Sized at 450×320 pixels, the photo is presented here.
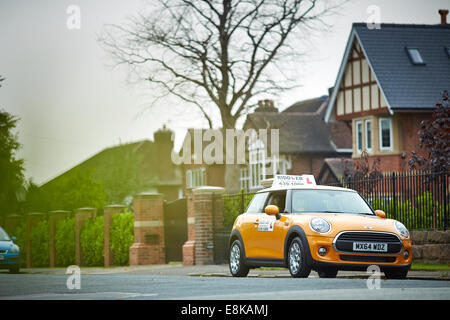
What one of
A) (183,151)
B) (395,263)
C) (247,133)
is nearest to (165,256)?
(247,133)

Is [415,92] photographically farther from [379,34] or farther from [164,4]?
[164,4]

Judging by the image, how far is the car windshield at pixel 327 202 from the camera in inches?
567

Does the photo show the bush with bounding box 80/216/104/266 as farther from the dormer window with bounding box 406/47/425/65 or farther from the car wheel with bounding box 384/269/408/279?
the car wheel with bounding box 384/269/408/279

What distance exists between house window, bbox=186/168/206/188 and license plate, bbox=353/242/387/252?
50.6m

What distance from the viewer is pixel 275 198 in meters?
15.2

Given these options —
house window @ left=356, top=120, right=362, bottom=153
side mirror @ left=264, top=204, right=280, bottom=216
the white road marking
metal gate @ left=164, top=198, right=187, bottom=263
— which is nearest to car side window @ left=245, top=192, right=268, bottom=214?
side mirror @ left=264, top=204, right=280, bottom=216

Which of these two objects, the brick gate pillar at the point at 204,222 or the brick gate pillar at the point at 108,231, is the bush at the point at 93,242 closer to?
the brick gate pillar at the point at 108,231

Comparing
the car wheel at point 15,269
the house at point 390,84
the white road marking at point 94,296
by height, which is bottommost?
the car wheel at point 15,269

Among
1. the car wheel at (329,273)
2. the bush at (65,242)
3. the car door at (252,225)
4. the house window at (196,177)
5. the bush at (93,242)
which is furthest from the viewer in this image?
the house window at (196,177)

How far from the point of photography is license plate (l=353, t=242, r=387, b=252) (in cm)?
1321

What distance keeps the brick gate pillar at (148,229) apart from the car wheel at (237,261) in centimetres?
1122

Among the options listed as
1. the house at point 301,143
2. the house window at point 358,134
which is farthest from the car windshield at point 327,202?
the house at point 301,143

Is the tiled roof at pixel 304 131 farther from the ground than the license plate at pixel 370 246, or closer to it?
farther from the ground

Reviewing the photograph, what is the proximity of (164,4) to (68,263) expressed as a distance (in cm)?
1164
